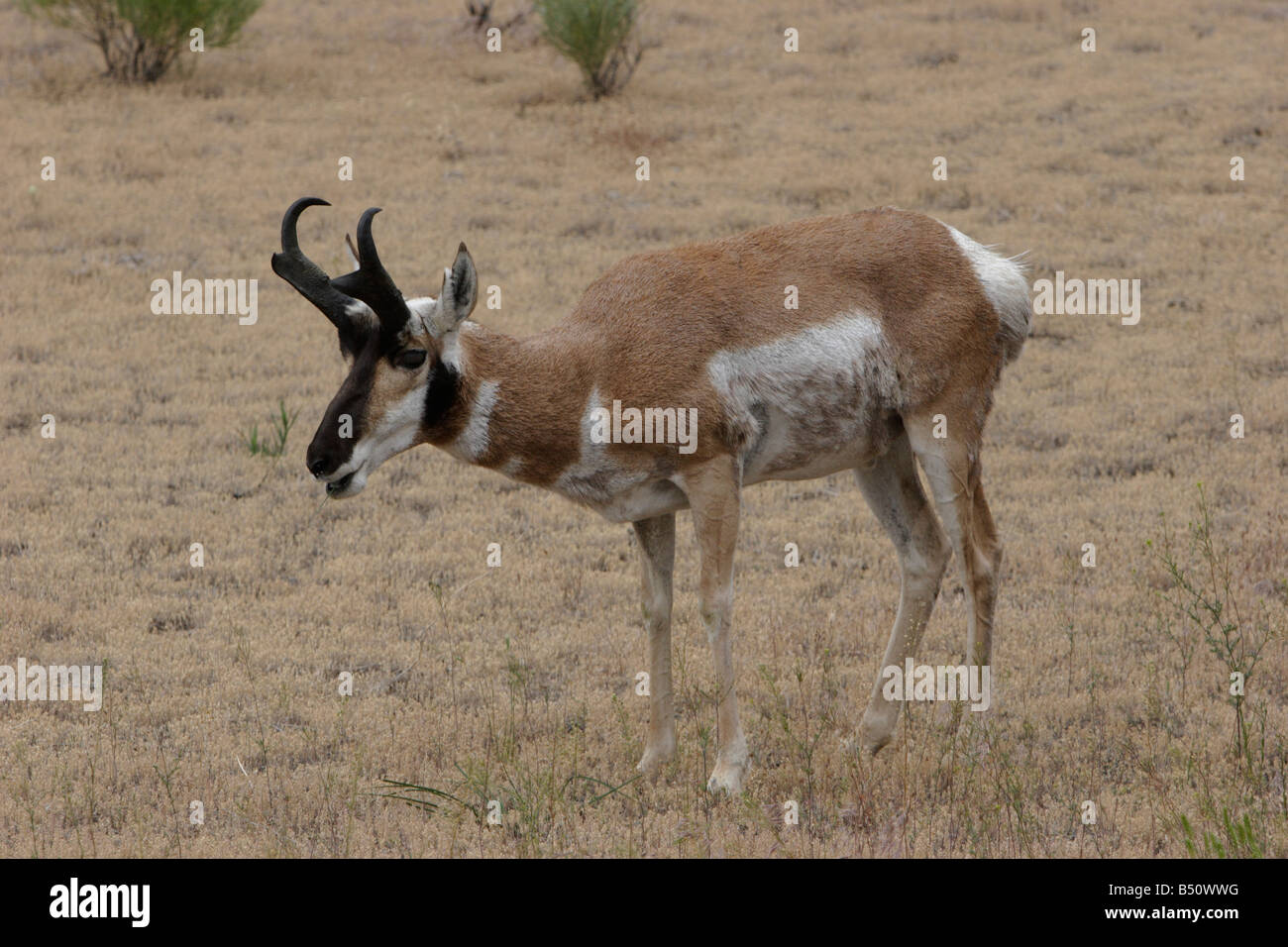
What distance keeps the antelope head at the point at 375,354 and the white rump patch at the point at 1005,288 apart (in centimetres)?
249

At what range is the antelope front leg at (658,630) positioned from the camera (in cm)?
681

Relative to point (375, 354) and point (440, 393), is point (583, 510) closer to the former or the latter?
point (440, 393)

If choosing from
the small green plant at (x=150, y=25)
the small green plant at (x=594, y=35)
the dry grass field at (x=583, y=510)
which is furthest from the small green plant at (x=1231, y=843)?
the small green plant at (x=150, y=25)

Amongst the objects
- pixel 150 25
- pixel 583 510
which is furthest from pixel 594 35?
pixel 583 510

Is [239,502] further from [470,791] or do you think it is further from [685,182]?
[685,182]

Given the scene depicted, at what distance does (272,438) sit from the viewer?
1163 cm

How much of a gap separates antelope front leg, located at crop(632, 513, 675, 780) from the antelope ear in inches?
54.6

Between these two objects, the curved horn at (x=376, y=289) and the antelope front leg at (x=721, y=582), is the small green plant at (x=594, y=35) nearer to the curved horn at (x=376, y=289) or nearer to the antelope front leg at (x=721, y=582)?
the antelope front leg at (x=721, y=582)

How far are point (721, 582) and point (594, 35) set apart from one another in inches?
613

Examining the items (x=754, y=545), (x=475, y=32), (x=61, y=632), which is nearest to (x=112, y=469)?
(x=61, y=632)

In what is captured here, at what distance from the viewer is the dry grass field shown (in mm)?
6441

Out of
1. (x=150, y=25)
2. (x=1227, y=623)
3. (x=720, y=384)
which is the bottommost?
(x=1227, y=623)

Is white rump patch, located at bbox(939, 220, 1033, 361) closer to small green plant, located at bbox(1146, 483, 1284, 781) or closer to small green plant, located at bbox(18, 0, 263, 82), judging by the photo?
small green plant, located at bbox(1146, 483, 1284, 781)

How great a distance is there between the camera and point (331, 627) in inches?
339
